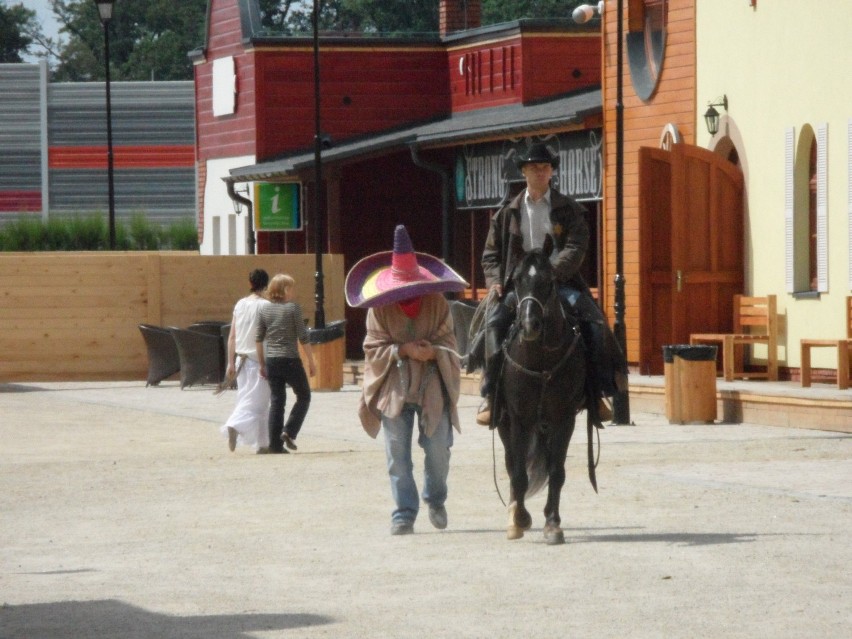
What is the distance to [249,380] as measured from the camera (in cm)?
1883

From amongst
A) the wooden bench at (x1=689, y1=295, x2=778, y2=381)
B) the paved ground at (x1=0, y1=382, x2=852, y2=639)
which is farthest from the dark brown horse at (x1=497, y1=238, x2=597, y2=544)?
the wooden bench at (x1=689, y1=295, x2=778, y2=381)

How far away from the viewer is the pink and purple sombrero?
12.4m

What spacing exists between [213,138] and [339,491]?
2987 cm

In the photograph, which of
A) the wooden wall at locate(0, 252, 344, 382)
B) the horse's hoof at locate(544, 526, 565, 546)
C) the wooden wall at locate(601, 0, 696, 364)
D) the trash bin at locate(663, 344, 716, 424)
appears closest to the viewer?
the horse's hoof at locate(544, 526, 565, 546)

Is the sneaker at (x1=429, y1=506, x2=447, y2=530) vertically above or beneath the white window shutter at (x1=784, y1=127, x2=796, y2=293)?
beneath

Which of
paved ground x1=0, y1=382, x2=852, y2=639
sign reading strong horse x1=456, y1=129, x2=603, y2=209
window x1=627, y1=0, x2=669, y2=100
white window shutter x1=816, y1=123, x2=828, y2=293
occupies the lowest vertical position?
paved ground x1=0, y1=382, x2=852, y2=639

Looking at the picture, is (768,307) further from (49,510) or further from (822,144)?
(49,510)

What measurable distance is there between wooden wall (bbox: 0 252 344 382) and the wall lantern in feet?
30.9

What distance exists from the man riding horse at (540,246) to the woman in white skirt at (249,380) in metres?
6.41

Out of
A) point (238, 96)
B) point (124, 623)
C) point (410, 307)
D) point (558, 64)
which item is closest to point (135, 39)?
point (238, 96)

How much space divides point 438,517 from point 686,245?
1267cm

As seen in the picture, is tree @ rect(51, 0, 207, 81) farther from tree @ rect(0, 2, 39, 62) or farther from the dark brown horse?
the dark brown horse

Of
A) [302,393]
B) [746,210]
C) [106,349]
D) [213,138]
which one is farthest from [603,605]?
[213,138]

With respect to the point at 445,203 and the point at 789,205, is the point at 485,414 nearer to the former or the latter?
the point at 789,205
